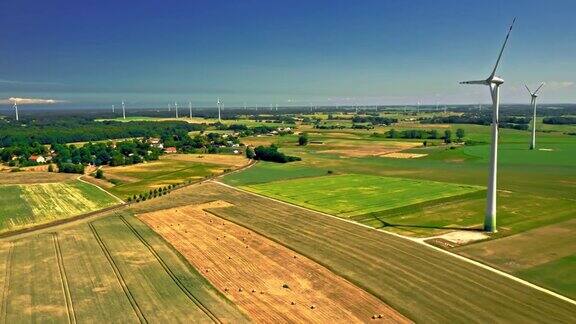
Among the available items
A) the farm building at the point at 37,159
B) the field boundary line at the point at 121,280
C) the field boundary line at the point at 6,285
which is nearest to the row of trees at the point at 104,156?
the farm building at the point at 37,159

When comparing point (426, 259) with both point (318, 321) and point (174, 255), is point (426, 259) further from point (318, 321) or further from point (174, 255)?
point (174, 255)

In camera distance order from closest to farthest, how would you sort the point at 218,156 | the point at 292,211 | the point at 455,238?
the point at 455,238, the point at 292,211, the point at 218,156

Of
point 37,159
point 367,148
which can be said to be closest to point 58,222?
point 37,159

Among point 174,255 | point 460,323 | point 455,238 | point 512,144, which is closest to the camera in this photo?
point 460,323

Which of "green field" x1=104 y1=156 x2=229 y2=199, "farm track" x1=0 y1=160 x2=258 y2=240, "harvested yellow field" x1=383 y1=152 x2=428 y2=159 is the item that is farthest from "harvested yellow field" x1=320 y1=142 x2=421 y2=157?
"farm track" x1=0 y1=160 x2=258 y2=240

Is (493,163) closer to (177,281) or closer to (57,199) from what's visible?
(177,281)

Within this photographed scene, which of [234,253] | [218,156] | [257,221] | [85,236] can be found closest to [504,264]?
[234,253]

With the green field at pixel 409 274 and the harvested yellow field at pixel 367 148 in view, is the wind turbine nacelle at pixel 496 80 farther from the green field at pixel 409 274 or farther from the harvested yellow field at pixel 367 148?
the harvested yellow field at pixel 367 148
